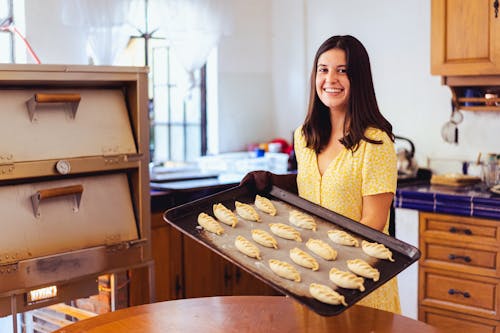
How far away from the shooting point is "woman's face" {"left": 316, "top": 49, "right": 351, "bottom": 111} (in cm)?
238

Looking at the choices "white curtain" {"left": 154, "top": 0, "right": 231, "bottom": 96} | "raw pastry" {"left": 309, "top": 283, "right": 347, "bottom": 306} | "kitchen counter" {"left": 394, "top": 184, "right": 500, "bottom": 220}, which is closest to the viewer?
"raw pastry" {"left": 309, "top": 283, "right": 347, "bottom": 306}

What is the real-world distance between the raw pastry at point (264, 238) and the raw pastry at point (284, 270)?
108 mm

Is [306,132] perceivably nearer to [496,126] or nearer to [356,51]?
[356,51]

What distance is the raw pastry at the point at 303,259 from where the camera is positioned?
2031mm

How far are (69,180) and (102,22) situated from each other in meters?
1.76

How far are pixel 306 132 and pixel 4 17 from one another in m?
2.47

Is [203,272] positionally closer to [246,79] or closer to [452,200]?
[452,200]

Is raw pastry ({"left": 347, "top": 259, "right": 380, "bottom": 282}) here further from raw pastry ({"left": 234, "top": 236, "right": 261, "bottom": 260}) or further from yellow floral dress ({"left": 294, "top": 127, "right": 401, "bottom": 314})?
yellow floral dress ({"left": 294, "top": 127, "right": 401, "bottom": 314})

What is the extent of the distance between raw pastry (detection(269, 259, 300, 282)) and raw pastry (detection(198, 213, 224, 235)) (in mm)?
250

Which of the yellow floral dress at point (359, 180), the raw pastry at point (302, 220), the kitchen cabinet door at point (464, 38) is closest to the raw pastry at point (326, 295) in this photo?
the raw pastry at point (302, 220)

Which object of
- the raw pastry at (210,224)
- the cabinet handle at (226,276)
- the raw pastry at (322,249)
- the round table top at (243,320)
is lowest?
the cabinet handle at (226,276)

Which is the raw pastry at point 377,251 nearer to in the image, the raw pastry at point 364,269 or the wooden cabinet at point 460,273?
the raw pastry at point 364,269

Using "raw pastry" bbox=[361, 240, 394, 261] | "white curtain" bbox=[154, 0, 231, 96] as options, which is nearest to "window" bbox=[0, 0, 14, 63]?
"white curtain" bbox=[154, 0, 231, 96]

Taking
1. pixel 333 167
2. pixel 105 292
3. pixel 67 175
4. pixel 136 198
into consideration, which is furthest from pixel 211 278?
pixel 333 167
